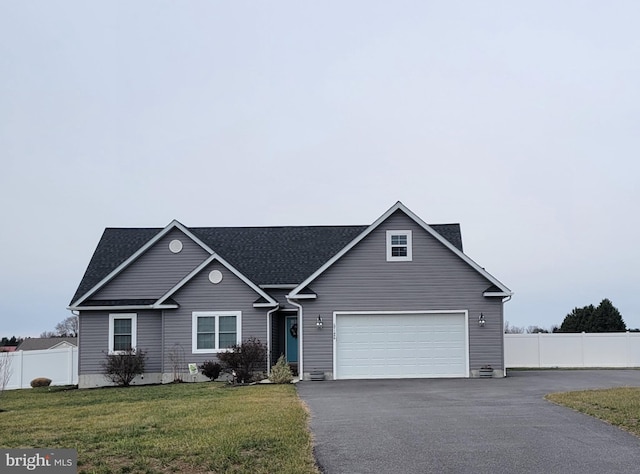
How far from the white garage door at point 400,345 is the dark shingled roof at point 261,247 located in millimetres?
4471

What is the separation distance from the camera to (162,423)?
1469cm

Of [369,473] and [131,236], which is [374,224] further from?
[369,473]

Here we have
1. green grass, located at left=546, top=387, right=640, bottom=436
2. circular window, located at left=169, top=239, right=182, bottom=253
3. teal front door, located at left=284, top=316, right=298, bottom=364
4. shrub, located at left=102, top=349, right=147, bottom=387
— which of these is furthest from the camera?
teal front door, located at left=284, top=316, right=298, bottom=364

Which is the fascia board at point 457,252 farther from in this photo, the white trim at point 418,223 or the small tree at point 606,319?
the small tree at point 606,319

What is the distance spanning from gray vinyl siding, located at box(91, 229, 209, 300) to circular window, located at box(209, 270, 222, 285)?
1.87 metres

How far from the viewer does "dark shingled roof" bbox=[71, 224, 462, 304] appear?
30203 mm

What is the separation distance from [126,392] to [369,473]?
14323mm

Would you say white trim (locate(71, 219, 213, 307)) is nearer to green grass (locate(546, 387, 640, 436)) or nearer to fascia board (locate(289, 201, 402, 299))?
fascia board (locate(289, 201, 402, 299))

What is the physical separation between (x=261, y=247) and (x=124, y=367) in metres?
8.00

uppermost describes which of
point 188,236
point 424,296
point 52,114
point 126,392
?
point 52,114

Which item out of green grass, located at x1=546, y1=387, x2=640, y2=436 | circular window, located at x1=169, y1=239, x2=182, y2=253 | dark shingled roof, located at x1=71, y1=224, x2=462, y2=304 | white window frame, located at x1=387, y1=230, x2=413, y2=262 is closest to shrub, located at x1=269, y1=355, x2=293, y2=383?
white window frame, located at x1=387, y1=230, x2=413, y2=262

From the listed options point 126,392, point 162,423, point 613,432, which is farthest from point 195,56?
point 613,432

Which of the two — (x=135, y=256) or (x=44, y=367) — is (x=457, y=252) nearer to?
(x=135, y=256)

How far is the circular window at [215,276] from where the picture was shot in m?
27.3
